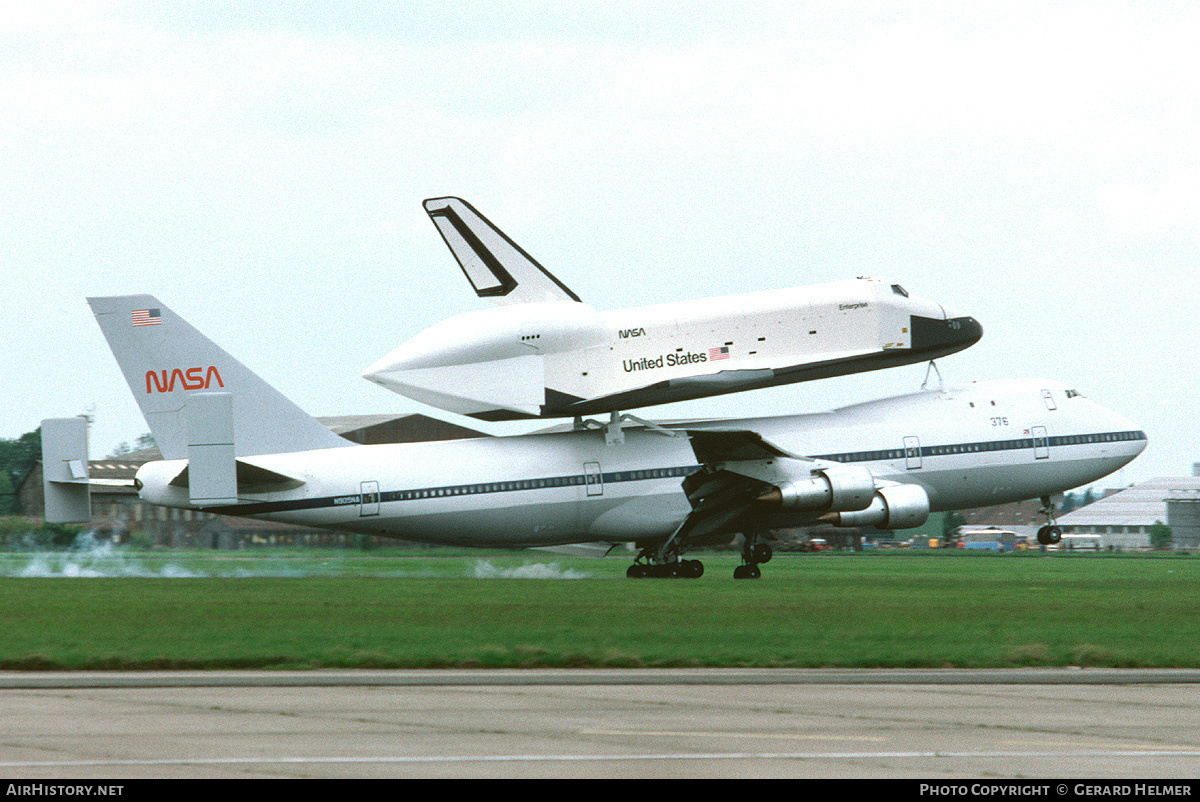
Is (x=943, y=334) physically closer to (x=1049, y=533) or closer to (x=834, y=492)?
(x=834, y=492)

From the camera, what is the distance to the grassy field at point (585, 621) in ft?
58.9

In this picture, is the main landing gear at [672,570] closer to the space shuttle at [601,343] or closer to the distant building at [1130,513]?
the space shuttle at [601,343]

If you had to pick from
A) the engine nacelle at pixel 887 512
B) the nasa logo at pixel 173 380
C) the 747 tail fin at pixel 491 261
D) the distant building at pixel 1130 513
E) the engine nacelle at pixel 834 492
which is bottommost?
the distant building at pixel 1130 513

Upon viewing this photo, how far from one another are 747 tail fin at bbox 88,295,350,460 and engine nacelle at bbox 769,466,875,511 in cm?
1380

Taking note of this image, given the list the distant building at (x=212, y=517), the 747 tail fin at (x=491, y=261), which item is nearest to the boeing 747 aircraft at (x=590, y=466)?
the 747 tail fin at (x=491, y=261)

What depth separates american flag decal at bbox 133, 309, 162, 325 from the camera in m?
37.1

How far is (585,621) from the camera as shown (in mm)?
23297

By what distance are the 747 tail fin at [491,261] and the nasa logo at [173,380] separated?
743 cm

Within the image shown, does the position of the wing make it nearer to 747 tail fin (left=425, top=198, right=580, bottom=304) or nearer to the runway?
747 tail fin (left=425, top=198, right=580, bottom=304)

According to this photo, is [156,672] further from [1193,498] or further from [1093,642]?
[1193,498]

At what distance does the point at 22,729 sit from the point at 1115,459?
3818cm

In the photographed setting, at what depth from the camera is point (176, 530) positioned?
68.8 meters
